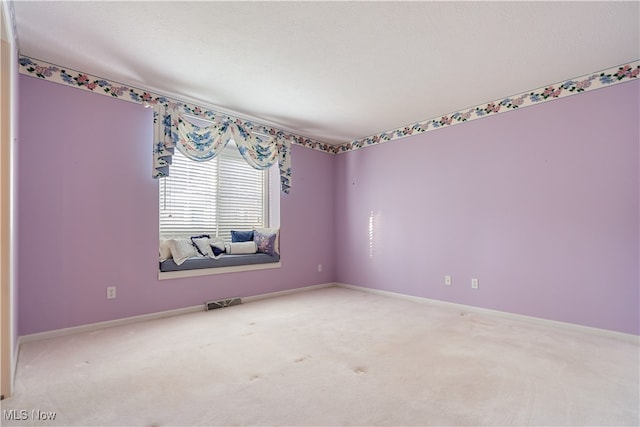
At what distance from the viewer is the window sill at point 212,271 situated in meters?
3.39

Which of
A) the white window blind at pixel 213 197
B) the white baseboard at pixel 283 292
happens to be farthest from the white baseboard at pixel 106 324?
the white window blind at pixel 213 197

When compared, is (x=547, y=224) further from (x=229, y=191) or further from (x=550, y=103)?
(x=229, y=191)

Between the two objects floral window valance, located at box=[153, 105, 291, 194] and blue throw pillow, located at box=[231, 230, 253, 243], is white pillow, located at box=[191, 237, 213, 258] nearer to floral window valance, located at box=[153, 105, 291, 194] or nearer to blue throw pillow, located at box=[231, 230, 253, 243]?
blue throw pillow, located at box=[231, 230, 253, 243]

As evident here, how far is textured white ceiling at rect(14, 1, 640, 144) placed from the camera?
6.73 ft

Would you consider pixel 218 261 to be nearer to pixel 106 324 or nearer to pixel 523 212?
pixel 106 324

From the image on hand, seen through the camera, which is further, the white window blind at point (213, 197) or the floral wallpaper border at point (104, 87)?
the white window blind at point (213, 197)

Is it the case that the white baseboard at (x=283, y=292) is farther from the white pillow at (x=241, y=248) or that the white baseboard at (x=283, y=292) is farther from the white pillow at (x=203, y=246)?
the white pillow at (x=203, y=246)

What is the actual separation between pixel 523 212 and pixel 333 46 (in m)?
2.52

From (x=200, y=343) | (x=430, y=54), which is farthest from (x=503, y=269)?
(x=200, y=343)

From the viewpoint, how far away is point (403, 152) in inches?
173

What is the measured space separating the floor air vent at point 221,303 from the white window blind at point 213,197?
874 mm

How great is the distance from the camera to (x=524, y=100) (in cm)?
332

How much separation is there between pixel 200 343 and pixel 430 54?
298 cm

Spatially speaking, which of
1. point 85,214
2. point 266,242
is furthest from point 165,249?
point 266,242
